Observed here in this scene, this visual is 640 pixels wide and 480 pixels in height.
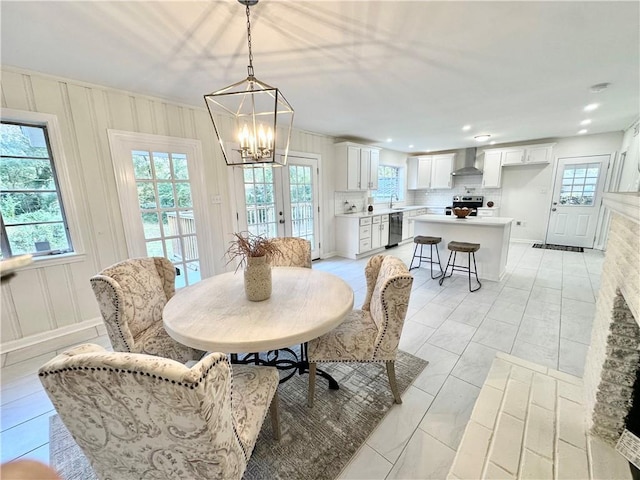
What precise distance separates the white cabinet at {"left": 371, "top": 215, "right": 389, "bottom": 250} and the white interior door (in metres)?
3.72

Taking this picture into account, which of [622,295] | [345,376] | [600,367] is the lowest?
[345,376]

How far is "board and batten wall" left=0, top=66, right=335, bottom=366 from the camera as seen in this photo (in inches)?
90.0

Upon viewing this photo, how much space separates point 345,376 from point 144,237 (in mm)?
2630

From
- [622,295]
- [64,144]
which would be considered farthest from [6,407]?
[622,295]

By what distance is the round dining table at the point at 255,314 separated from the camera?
119 centimetres

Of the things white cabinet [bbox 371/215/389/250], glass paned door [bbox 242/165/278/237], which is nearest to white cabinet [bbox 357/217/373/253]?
white cabinet [bbox 371/215/389/250]

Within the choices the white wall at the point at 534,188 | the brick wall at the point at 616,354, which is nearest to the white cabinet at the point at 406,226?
the white wall at the point at 534,188

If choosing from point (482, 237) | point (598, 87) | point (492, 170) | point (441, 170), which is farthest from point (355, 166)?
point (492, 170)

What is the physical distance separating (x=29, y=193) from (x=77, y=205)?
1.10 feet

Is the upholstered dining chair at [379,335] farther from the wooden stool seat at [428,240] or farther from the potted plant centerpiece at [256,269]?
the wooden stool seat at [428,240]

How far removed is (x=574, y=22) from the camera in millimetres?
1667

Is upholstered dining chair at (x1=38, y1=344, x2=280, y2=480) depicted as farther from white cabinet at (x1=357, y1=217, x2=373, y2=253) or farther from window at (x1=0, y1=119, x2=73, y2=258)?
white cabinet at (x1=357, y1=217, x2=373, y2=253)

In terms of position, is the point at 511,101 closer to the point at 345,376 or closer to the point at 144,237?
the point at 345,376

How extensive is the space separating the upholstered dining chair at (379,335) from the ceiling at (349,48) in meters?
1.59
